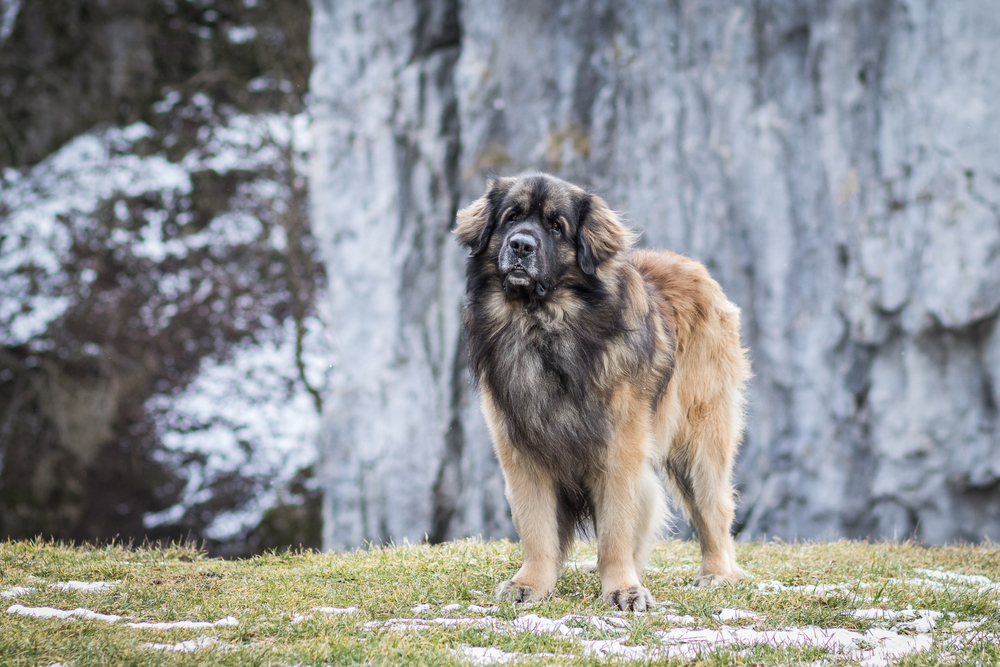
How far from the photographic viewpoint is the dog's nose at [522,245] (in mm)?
3818

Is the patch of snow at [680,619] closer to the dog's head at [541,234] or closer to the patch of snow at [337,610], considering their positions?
the patch of snow at [337,610]

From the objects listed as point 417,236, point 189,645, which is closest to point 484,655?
point 189,645

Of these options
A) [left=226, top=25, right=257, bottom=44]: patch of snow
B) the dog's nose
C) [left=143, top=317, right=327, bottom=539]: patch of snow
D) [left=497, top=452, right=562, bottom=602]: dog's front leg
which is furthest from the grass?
[left=226, top=25, right=257, bottom=44]: patch of snow

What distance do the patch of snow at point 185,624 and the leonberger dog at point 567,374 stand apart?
1.22 m

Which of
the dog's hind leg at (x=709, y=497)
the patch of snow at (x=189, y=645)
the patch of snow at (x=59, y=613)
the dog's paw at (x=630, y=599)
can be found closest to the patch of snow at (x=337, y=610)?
the patch of snow at (x=189, y=645)

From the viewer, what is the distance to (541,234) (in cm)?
394

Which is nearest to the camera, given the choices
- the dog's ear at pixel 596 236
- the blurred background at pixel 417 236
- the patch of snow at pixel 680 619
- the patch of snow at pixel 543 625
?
the patch of snow at pixel 543 625

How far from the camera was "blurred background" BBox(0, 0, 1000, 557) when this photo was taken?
32.8ft

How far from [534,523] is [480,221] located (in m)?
1.55

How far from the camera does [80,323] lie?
13.2m

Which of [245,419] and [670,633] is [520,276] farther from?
[245,419]

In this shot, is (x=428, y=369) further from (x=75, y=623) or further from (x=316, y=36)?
(x=75, y=623)

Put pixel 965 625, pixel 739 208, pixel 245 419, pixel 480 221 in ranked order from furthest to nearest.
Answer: pixel 245 419 → pixel 739 208 → pixel 480 221 → pixel 965 625

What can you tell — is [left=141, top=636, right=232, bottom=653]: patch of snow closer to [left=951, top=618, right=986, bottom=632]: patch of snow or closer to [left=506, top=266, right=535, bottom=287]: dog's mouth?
[left=506, top=266, right=535, bottom=287]: dog's mouth
